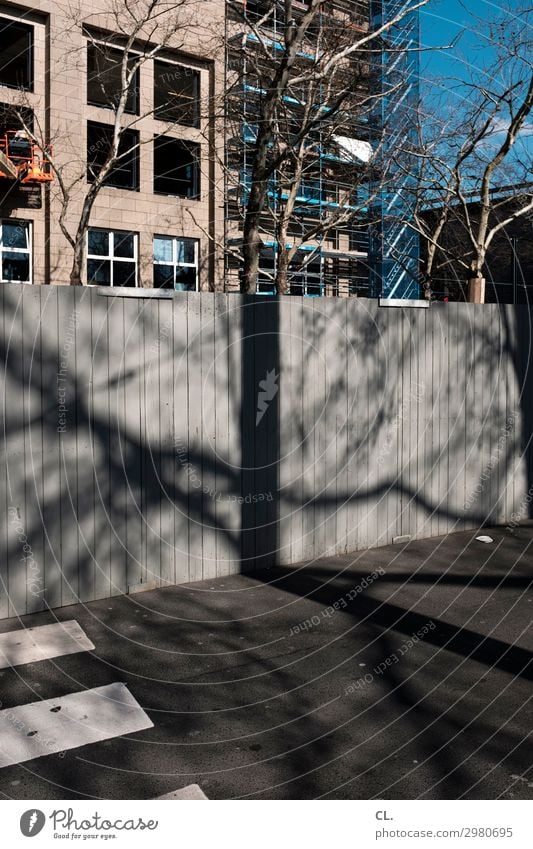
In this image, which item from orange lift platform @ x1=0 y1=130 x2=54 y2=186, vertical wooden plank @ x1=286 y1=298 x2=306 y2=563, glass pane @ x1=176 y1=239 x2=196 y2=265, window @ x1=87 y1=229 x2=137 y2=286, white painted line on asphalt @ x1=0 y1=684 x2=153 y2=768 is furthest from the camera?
glass pane @ x1=176 y1=239 x2=196 y2=265

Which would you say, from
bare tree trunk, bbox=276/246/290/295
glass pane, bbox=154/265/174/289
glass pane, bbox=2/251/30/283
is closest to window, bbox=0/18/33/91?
glass pane, bbox=2/251/30/283

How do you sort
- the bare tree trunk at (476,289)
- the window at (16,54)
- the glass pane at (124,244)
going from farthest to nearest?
the glass pane at (124,244), the window at (16,54), the bare tree trunk at (476,289)

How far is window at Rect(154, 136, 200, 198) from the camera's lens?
2458 centimetres

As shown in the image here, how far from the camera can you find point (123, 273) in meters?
23.9

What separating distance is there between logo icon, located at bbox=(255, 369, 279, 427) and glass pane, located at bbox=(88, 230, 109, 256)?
690 inches

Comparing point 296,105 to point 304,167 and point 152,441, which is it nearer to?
Answer: point 304,167

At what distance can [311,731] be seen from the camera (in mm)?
4254

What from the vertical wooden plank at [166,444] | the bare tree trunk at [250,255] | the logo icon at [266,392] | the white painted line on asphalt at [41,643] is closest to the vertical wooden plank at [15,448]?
the white painted line on asphalt at [41,643]

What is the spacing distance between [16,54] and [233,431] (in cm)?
1979

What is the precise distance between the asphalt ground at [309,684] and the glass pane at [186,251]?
61.9ft

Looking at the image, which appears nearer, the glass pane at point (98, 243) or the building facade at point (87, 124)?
the building facade at point (87, 124)

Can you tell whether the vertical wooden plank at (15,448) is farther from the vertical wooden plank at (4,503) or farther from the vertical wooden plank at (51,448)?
the vertical wooden plank at (51,448)

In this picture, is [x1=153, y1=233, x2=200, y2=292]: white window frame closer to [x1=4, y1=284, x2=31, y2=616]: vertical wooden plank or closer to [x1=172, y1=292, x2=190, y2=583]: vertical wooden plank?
[x1=172, y1=292, x2=190, y2=583]: vertical wooden plank

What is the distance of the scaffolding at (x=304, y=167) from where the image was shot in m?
17.7
